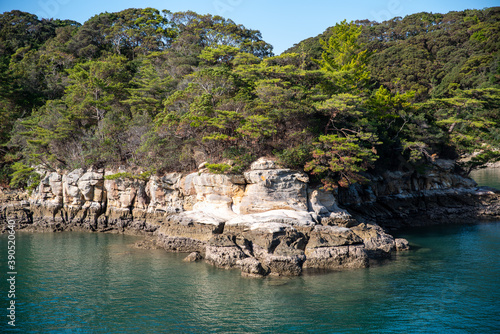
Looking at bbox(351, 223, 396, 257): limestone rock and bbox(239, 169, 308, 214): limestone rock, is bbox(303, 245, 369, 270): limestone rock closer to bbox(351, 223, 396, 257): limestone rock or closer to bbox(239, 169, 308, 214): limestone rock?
bbox(351, 223, 396, 257): limestone rock

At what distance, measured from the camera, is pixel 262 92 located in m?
24.0

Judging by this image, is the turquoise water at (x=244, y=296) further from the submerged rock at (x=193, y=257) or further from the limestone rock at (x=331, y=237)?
the limestone rock at (x=331, y=237)

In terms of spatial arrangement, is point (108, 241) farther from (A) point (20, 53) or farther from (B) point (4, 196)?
(A) point (20, 53)

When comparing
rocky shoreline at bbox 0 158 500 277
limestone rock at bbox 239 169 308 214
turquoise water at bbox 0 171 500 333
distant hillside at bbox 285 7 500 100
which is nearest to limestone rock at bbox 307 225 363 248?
rocky shoreline at bbox 0 158 500 277

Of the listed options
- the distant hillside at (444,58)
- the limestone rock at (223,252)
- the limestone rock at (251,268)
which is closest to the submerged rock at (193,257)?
the limestone rock at (223,252)

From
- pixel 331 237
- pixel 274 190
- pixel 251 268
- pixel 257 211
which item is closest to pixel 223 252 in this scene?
pixel 251 268

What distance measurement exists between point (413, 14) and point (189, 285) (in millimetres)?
80740

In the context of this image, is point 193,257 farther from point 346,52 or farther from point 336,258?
point 346,52

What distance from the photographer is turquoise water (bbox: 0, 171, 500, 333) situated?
43.2 feet

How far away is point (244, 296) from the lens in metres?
15.6

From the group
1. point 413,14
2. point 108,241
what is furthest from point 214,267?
point 413,14

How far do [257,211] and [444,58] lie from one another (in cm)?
4923

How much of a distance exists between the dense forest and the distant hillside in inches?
9.8

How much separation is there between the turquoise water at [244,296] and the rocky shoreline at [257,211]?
1253 mm
